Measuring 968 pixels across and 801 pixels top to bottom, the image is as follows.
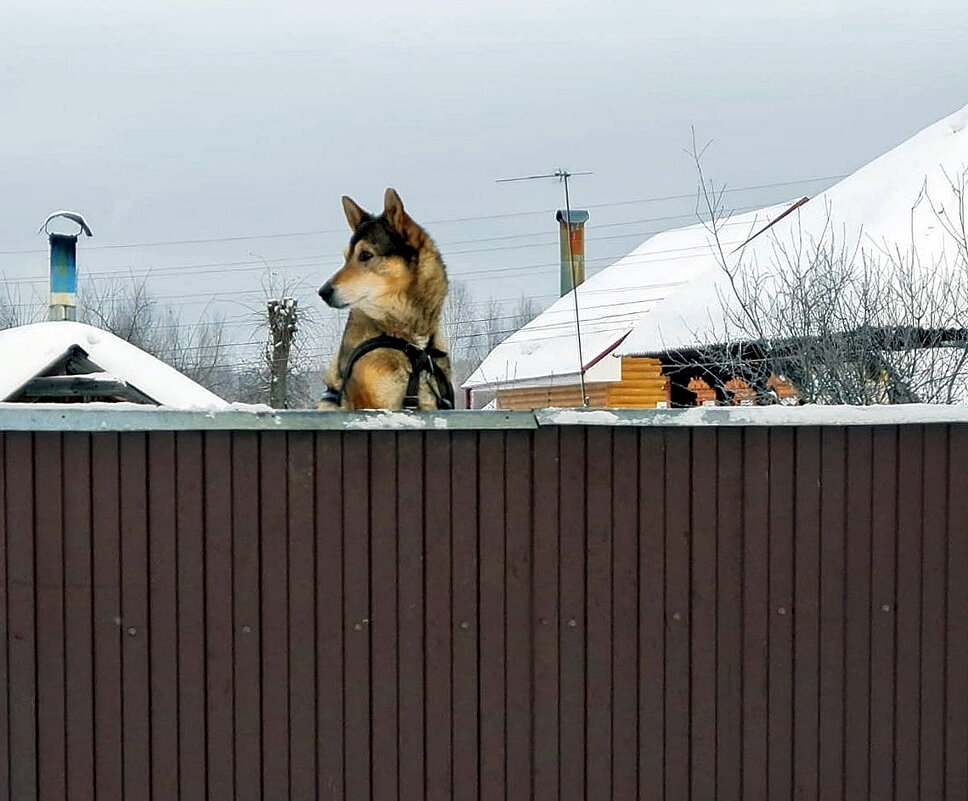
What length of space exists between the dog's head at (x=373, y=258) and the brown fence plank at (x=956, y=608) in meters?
2.12

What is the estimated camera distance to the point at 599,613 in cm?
439

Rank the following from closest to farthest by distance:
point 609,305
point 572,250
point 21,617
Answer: point 21,617
point 609,305
point 572,250

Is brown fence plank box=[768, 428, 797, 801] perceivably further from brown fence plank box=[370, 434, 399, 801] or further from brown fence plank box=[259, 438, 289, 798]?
brown fence plank box=[259, 438, 289, 798]

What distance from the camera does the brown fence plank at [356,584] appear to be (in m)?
4.34

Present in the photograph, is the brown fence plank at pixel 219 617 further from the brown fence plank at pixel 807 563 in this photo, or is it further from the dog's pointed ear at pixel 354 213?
the brown fence plank at pixel 807 563

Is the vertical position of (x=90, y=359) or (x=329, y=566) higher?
(x=90, y=359)

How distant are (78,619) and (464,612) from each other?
1.37 m

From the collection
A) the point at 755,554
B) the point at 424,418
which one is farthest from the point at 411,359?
the point at 755,554

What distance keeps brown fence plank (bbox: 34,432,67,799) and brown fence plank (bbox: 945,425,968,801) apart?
319 cm

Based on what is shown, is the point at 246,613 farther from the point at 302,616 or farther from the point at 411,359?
the point at 411,359

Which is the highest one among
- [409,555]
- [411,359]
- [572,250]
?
[572,250]

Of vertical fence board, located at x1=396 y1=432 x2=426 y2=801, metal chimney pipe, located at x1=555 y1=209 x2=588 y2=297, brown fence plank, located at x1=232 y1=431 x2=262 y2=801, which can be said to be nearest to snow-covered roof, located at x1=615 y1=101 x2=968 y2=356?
vertical fence board, located at x1=396 y1=432 x2=426 y2=801

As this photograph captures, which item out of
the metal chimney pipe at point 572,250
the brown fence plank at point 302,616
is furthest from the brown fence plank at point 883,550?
the metal chimney pipe at point 572,250

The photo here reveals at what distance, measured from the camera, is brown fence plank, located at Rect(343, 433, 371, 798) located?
4.34 metres
